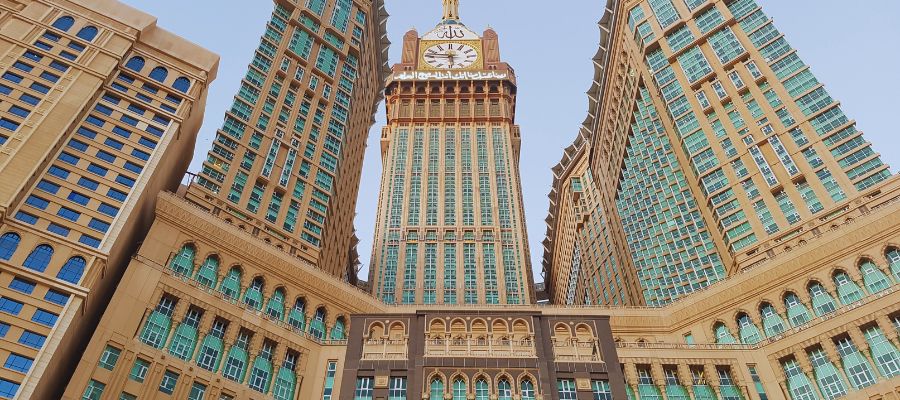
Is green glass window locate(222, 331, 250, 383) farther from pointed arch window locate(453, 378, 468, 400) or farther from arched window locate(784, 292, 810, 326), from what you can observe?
arched window locate(784, 292, 810, 326)

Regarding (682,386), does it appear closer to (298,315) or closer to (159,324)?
(298,315)

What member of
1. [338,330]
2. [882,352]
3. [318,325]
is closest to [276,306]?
[318,325]

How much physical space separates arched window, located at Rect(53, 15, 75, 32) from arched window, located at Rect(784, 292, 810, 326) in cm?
6660

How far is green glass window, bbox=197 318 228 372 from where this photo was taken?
170 feet

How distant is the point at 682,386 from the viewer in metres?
54.4

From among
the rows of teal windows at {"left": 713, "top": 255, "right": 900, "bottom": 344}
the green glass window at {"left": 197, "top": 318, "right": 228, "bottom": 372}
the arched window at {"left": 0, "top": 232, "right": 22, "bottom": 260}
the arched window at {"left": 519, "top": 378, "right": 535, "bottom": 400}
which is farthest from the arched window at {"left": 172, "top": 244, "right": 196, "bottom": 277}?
the rows of teal windows at {"left": 713, "top": 255, "right": 900, "bottom": 344}

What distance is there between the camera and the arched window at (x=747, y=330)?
5923cm

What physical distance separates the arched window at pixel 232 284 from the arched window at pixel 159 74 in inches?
773

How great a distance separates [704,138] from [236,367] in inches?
2107

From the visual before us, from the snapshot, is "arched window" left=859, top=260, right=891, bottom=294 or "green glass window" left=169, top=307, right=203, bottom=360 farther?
"arched window" left=859, top=260, right=891, bottom=294

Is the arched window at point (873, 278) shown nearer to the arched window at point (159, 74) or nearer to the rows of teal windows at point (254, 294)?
the rows of teal windows at point (254, 294)

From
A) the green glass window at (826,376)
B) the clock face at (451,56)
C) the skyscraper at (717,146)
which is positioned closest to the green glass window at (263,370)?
the green glass window at (826,376)

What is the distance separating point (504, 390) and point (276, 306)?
2312 cm

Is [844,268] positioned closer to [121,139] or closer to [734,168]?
[734,168]
